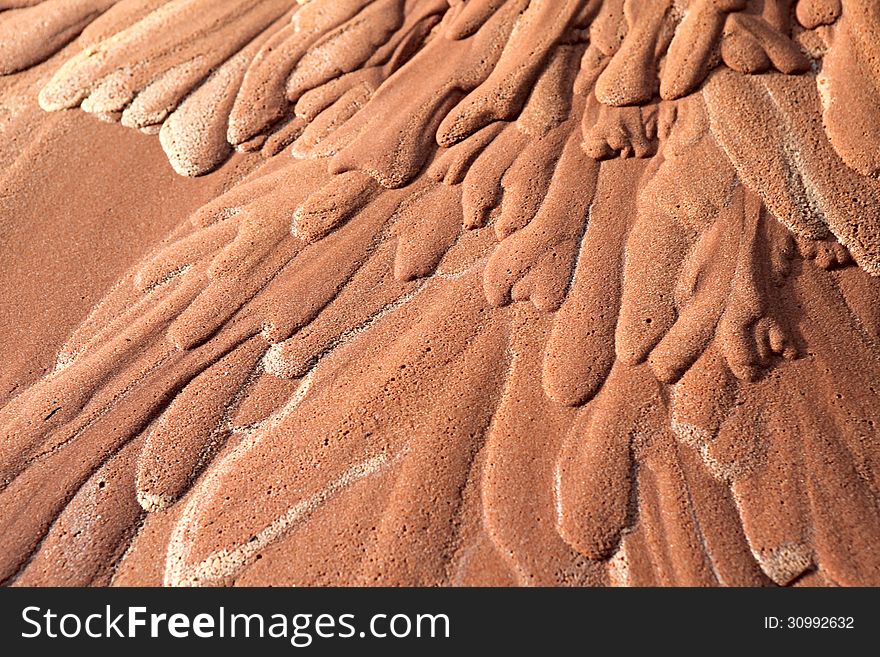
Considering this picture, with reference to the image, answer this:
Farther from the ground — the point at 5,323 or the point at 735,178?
the point at 5,323

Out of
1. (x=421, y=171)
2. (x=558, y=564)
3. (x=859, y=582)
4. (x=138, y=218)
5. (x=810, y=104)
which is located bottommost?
(x=859, y=582)

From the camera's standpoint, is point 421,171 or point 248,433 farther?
point 421,171

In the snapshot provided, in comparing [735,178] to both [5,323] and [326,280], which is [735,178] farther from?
[5,323]

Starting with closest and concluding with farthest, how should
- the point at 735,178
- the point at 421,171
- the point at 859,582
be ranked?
the point at 859,582 < the point at 735,178 < the point at 421,171

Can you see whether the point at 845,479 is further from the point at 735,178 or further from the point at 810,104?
the point at 810,104

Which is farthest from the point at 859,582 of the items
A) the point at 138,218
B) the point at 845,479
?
the point at 138,218

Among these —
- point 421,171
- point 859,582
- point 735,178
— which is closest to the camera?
point 859,582

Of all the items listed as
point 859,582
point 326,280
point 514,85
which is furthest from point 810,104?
point 326,280
